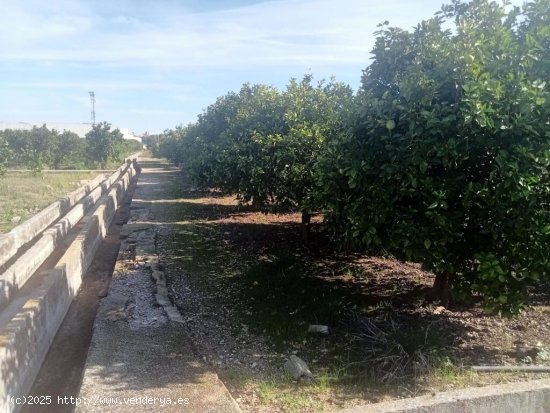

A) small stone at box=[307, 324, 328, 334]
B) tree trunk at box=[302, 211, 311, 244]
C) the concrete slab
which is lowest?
small stone at box=[307, 324, 328, 334]

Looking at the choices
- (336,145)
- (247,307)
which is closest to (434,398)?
(336,145)

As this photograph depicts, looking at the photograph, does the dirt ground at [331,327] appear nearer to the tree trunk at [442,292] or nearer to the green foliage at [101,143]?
the tree trunk at [442,292]

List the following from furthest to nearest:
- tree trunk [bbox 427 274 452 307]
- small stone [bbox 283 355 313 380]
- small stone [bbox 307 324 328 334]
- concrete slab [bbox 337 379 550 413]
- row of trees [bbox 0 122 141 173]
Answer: row of trees [bbox 0 122 141 173]
tree trunk [bbox 427 274 452 307]
small stone [bbox 307 324 328 334]
small stone [bbox 283 355 313 380]
concrete slab [bbox 337 379 550 413]

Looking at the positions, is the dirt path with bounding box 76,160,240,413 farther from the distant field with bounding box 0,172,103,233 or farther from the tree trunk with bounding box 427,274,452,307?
the distant field with bounding box 0,172,103,233

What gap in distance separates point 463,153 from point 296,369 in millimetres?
2518

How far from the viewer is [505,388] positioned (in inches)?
143

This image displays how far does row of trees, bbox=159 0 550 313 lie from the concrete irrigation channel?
11.1 ft

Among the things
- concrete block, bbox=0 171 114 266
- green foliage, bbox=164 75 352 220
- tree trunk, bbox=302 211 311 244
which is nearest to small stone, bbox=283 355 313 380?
green foliage, bbox=164 75 352 220

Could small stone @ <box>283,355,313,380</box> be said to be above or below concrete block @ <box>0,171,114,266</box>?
below

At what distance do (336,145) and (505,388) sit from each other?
2.80 m

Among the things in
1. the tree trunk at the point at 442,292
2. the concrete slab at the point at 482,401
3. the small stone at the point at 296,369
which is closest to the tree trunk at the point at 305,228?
the tree trunk at the point at 442,292

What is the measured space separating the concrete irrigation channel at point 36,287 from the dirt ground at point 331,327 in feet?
4.99

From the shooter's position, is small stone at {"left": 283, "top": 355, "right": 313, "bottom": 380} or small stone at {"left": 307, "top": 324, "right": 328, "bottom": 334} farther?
small stone at {"left": 307, "top": 324, "right": 328, "bottom": 334}

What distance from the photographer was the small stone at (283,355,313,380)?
4.21 meters
